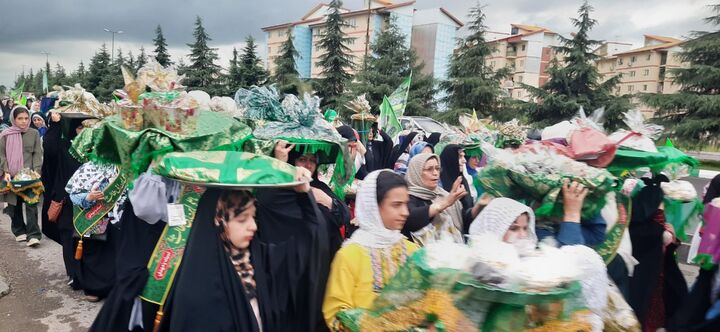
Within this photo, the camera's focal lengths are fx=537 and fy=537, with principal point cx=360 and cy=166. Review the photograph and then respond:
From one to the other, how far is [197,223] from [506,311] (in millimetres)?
1324

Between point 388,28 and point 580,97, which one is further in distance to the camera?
point 388,28

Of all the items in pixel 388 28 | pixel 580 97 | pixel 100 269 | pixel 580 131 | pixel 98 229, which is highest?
pixel 388 28

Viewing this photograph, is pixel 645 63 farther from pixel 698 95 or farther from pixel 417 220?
pixel 417 220

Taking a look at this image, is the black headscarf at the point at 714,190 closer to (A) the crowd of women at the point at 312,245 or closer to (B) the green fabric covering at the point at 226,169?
(A) the crowd of women at the point at 312,245

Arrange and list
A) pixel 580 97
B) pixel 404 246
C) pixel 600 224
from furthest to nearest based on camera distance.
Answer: pixel 580 97 < pixel 600 224 < pixel 404 246

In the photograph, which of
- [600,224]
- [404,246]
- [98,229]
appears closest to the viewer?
[404,246]

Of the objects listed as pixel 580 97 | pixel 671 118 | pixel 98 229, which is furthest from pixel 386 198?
pixel 671 118

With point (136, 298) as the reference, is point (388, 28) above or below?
above

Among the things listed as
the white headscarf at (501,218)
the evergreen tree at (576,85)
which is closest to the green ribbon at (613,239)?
the white headscarf at (501,218)

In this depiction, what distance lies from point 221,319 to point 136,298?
2.84 feet

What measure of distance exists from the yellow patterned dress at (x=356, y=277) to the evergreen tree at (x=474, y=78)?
21539 millimetres

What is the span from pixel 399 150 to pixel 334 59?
1801cm

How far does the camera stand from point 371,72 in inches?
963

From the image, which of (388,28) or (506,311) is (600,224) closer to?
(506,311)
